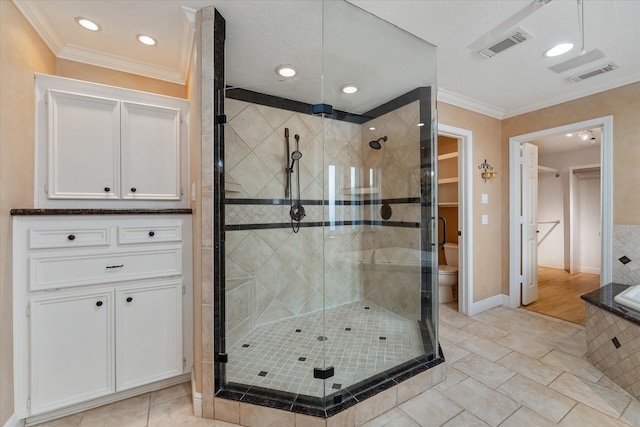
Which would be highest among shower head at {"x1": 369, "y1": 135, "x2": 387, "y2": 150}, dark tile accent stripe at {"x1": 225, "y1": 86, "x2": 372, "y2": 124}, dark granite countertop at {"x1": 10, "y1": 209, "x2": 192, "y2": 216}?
dark tile accent stripe at {"x1": 225, "y1": 86, "x2": 372, "y2": 124}

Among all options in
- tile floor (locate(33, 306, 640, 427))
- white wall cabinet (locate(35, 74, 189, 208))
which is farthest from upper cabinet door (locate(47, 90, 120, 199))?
tile floor (locate(33, 306, 640, 427))

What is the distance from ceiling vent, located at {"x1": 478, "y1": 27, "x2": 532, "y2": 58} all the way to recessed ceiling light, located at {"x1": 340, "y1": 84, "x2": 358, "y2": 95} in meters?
0.98

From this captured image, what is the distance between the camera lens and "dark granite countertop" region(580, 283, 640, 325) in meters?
1.76

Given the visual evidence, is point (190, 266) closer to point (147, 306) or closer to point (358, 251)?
point (147, 306)

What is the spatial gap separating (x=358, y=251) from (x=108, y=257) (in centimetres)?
188

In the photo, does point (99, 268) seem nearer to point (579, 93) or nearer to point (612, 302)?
point (612, 302)

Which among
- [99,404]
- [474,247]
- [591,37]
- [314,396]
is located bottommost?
[99,404]

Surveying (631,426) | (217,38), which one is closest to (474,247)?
(631,426)

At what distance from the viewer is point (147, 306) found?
1.73 meters

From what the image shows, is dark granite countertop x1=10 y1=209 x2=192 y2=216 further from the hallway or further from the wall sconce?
the hallway

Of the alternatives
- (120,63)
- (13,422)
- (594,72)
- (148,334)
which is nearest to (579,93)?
(594,72)

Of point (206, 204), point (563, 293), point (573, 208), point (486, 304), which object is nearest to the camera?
point (206, 204)

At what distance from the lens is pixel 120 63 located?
2027 mm

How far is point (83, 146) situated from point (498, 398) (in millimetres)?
3164
